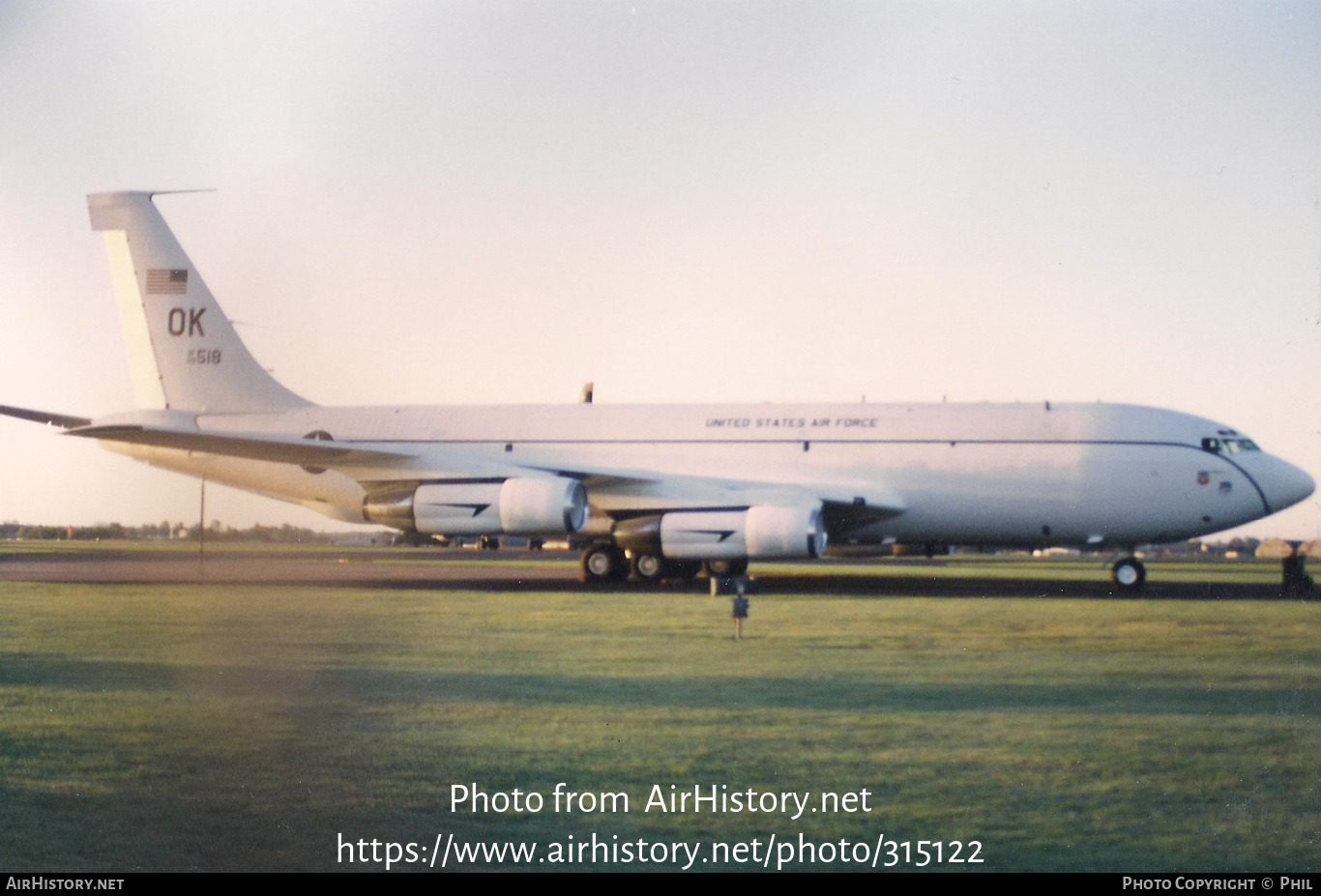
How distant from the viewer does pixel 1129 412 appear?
86.6ft

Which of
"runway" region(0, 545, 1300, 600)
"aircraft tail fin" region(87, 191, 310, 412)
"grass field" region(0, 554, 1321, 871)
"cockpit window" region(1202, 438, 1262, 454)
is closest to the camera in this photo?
"grass field" region(0, 554, 1321, 871)

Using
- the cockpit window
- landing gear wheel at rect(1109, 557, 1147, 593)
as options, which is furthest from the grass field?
the cockpit window

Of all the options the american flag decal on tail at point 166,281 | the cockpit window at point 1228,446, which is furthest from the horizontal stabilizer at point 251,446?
the cockpit window at point 1228,446

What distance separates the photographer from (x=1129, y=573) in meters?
25.4

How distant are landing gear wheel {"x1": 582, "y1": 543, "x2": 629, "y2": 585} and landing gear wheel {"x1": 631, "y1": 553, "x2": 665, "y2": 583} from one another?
1.12 ft

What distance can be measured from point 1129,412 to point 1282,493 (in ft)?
10.6

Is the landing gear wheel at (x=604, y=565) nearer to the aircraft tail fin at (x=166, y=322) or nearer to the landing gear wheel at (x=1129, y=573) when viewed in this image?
the aircraft tail fin at (x=166, y=322)

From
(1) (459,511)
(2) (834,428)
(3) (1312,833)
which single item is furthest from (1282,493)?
(3) (1312,833)

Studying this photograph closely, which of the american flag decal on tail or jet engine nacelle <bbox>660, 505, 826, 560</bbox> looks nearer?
jet engine nacelle <bbox>660, 505, 826, 560</bbox>

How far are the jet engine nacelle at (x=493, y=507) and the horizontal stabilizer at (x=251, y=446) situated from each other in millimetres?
1097

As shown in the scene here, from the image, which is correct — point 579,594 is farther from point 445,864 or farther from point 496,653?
point 445,864

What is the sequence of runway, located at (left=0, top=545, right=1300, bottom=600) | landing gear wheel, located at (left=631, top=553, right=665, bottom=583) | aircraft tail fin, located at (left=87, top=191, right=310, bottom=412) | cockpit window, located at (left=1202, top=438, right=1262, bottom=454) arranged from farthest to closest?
aircraft tail fin, located at (left=87, top=191, right=310, bottom=412)
landing gear wheel, located at (left=631, top=553, right=665, bottom=583)
cockpit window, located at (left=1202, top=438, right=1262, bottom=454)
runway, located at (left=0, top=545, right=1300, bottom=600)

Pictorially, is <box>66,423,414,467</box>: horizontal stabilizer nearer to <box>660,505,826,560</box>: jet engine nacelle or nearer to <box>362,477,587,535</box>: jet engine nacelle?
<box>362,477,587,535</box>: jet engine nacelle

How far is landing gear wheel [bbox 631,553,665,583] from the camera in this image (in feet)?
Result: 91.2
